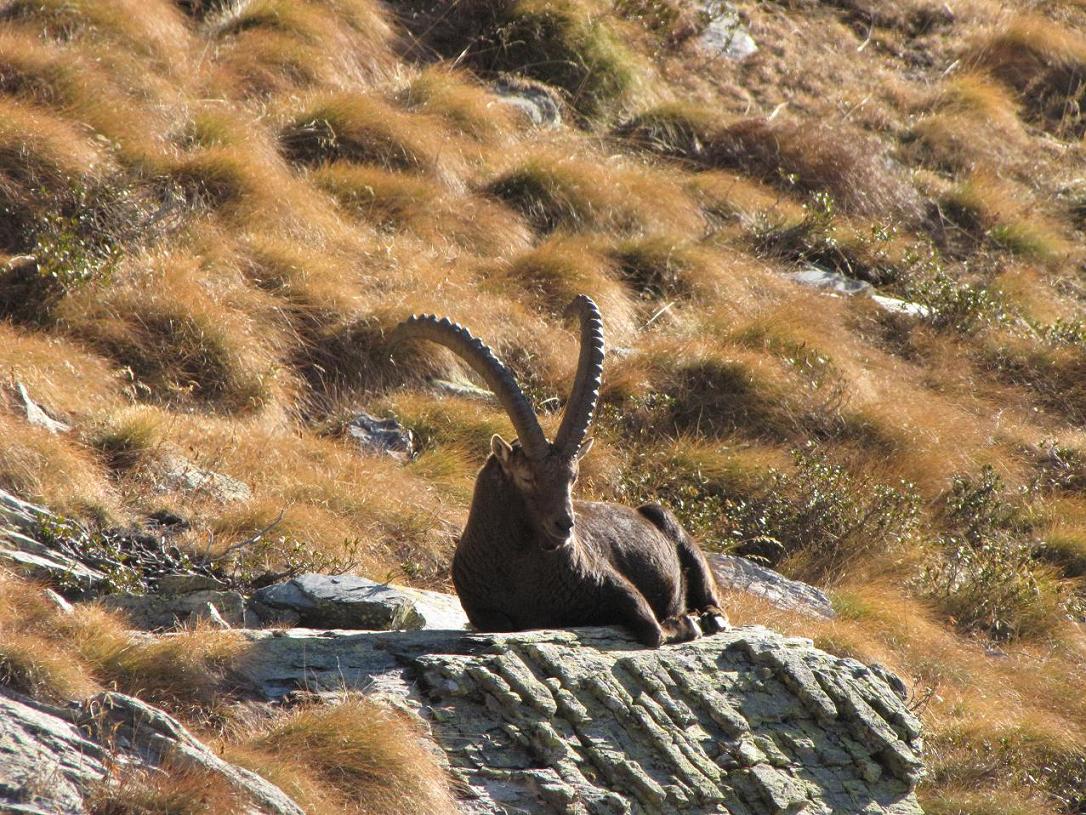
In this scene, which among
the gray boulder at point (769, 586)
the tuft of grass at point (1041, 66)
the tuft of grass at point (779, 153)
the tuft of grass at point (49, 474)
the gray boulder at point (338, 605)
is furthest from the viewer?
the tuft of grass at point (1041, 66)

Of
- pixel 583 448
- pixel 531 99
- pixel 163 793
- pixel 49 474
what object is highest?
pixel 583 448

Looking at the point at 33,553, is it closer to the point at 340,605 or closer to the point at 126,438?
the point at 340,605

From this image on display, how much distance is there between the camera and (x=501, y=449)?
7.86 metres

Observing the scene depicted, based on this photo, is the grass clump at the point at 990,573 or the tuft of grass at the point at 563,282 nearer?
the grass clump at the point at 990,573

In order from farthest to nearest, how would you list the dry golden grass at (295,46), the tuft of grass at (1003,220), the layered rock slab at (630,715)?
the tuft of grass at (1003,220) < the dry golden grass at (295,46) < the layered rock slab at (630,715)

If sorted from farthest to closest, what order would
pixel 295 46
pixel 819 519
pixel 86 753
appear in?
pixel 295 46
pixel 819 519
pixel 86 753

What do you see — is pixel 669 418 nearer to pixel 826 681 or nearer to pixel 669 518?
pixel 669 518

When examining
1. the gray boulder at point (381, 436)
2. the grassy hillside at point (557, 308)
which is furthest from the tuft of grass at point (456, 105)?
the gray boulder at point (381, 436)

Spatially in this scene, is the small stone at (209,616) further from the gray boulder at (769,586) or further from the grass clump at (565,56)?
the grass clump at (565,56)

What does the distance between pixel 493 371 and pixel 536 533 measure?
2.80ft

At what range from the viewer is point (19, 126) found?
1274 centimetres

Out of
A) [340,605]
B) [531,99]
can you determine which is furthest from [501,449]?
[531,99]

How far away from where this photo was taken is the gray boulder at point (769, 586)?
34.4ft

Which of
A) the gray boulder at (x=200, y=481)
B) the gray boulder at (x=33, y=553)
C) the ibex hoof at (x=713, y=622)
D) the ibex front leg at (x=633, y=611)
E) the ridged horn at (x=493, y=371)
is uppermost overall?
the ridged horn at (x=493, y=371)
